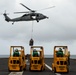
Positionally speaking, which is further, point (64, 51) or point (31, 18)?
point (31, 18)

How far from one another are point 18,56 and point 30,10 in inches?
1929

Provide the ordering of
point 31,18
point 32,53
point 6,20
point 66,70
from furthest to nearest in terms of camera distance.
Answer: point 6,20, point 31,18, point 32,53, point 66,70

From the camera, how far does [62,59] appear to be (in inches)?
1307

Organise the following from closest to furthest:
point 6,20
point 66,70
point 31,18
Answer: point 66,70 < point 31,18 < point 6,20

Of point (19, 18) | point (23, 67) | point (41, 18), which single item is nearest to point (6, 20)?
point (19, 18)

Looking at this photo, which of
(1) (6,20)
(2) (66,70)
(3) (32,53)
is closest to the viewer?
(2) (66,70)

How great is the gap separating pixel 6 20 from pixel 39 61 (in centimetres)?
5134

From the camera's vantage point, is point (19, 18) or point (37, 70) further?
point (19, 18)

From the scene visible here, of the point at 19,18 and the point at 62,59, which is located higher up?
the point at 19,18

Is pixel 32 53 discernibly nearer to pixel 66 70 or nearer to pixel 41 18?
pixel 66 70

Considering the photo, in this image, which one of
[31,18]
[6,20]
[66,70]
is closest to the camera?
[66,70]

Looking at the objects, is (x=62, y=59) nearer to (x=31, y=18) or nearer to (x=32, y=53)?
(x=32, y=53)

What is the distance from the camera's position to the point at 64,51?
112ft

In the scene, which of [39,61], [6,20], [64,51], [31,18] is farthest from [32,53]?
[6,20]
